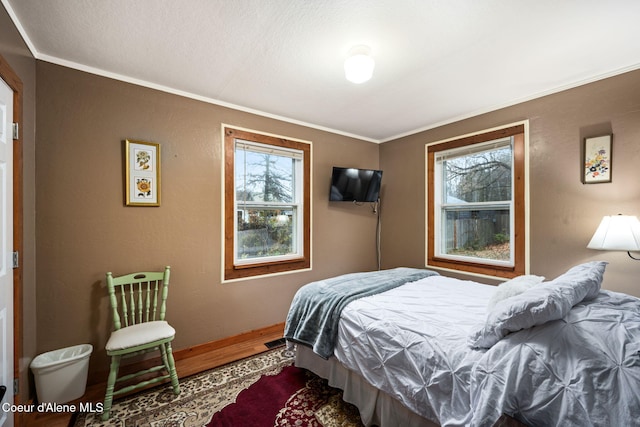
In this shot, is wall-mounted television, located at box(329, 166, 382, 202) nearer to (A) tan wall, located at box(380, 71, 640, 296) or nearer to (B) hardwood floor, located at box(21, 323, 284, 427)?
(A) tan wall, located at box(380, 71, 640, 296)

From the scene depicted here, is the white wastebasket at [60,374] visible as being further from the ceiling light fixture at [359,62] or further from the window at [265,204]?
the ceiling light fixture at [359,62]

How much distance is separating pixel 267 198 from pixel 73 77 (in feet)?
6.49

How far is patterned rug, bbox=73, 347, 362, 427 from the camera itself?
176 cm

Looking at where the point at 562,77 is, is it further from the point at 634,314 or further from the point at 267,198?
the point at 267,198

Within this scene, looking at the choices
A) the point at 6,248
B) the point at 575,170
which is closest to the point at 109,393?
the point at 6,248

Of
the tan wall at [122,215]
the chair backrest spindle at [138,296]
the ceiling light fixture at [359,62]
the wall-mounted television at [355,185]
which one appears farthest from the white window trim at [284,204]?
the ceiling light fixture at [359,62]

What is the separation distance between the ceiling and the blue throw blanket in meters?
1.82

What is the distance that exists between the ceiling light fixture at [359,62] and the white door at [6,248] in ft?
6.84

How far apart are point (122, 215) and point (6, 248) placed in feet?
2.66

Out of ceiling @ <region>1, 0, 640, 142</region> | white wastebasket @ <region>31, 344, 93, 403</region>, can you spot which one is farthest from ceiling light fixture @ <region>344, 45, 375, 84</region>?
white wastebasket @ <region>31, 344, 93, 403</region>

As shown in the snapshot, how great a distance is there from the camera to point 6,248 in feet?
5.12

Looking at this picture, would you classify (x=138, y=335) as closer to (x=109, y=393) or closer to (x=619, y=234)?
(x=109, y=393)

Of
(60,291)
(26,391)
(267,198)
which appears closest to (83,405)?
(26,391)

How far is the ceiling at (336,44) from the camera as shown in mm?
1582
